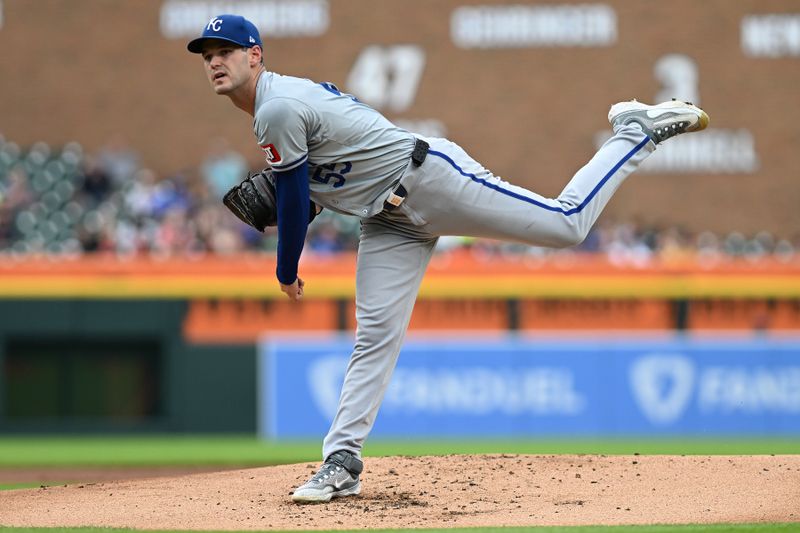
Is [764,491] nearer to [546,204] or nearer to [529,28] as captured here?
[546,204]

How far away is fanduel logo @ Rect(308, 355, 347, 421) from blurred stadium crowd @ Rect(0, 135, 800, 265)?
1591 millimetres

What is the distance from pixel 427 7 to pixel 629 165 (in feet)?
37.4

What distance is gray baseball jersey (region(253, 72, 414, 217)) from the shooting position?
4.74 m

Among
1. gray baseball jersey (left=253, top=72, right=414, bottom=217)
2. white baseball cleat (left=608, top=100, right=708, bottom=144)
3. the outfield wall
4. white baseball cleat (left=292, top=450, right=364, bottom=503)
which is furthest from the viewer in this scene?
the outfield wall

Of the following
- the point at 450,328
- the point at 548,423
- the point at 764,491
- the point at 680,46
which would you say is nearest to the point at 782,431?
the point at 548,423

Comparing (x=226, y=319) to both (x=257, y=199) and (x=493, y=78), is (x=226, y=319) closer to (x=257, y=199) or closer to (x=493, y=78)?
(x=493, y=78)

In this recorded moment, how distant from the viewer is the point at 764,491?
17.3 feet

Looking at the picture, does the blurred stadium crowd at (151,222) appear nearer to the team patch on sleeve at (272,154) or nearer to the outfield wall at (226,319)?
the outfield wall at (226,319)

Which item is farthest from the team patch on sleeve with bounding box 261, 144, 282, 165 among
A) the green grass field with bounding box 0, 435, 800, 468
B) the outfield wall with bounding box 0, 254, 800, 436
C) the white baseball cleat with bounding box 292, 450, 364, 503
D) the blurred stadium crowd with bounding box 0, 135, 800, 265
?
the blurred stadium crowd with bounding box 0, 135, 800, 265

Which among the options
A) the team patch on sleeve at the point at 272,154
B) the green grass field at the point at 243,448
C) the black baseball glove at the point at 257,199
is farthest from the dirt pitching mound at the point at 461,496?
the green grass field at the point at 243,448

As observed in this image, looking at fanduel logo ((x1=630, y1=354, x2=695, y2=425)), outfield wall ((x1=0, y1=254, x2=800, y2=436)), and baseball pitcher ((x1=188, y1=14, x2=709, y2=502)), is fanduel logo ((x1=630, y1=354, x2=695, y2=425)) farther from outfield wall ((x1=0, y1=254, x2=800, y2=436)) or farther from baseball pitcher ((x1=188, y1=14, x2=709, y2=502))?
baseball pitcher ((x1=188, y1=14, x2=709, y2=502))

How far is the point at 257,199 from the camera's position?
17.3 ft

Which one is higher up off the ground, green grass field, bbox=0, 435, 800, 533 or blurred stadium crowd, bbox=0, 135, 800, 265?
blurred stadium crowd, bbox=0, 135, 800, 265

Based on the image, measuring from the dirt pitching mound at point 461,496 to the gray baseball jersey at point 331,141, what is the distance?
1264 millimetres
